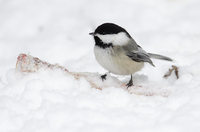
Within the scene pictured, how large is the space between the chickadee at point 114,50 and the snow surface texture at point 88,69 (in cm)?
16

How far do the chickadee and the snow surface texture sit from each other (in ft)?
0.52

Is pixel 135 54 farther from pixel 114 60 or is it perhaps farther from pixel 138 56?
pixel 114 60

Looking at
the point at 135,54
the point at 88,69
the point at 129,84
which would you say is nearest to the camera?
the point at 129,84

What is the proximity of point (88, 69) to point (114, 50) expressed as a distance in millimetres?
903

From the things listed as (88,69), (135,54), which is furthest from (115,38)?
(88,69)

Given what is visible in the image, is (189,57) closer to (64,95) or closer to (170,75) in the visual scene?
(170,75)

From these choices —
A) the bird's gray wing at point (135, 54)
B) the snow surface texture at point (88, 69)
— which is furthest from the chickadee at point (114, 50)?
the snow surface texture at point (88, 69)

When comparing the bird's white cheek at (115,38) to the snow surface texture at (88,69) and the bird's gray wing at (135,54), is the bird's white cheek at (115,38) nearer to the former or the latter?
the bird's gray wing at (135,54)

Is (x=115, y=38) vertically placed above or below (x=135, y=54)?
above

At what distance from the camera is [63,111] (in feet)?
8.24

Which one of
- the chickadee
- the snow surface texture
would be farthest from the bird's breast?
the snow surface texture

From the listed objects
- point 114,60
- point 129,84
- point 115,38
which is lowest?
point 129,84

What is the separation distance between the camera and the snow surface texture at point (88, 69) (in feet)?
8.06

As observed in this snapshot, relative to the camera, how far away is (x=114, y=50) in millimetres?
3240
